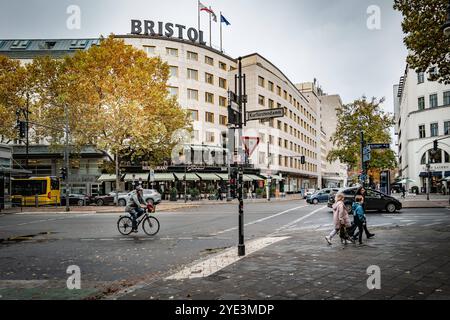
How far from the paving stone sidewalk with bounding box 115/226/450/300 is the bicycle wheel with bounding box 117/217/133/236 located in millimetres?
6020

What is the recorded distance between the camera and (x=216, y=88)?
50.2m

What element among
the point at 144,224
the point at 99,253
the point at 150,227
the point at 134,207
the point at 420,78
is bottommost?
the point at 99,253

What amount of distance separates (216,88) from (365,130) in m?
21.2

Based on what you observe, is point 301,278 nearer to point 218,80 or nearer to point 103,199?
point 103,199

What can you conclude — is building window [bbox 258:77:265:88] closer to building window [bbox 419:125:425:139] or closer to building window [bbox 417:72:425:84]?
building window [bbox 417:72:425:84]

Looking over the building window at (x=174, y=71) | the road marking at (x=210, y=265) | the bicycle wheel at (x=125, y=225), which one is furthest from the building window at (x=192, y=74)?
the road marking at (x=210, y=265)

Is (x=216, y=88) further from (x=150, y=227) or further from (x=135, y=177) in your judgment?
(x=150, y=227)

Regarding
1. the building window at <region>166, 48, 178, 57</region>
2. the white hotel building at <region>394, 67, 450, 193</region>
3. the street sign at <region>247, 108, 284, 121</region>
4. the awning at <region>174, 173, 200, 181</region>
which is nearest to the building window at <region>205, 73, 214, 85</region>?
the building window at <region>166, 48, 178, 57</region>

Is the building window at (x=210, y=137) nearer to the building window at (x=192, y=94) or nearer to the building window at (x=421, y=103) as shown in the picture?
the building window at (x=192, y=94)

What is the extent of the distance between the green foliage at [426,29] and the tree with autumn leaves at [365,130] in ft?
96.5

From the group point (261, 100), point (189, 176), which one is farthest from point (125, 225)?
point (261, 100)
